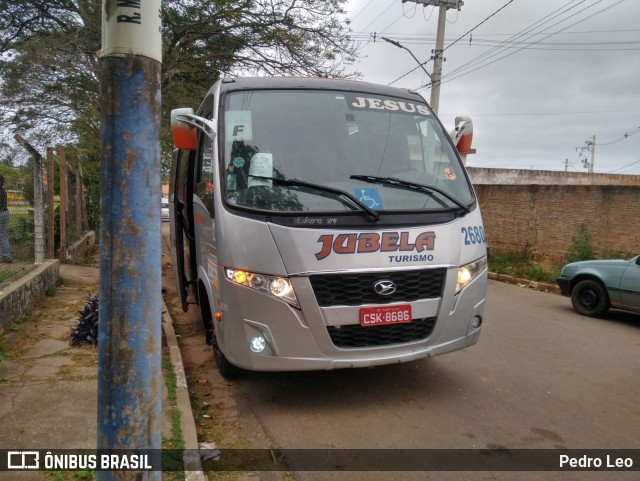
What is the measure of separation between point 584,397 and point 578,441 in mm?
987

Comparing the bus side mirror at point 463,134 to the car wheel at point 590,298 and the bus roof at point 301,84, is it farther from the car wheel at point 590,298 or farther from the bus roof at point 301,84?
the car wheel at point 590,298

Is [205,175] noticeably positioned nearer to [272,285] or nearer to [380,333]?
[272,285]

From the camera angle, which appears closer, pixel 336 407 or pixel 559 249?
pixel 336 407

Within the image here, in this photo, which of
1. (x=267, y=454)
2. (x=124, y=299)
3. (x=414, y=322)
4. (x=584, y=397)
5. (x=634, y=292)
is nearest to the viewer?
(x=124, y=299)

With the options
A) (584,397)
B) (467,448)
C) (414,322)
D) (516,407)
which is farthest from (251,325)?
(584,397)

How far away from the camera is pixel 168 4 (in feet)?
42.3

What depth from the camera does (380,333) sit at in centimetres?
390

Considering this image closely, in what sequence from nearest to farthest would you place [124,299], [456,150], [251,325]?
[124,299] → [251,325] → [456,150]

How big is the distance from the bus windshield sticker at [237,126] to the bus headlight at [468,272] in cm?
207

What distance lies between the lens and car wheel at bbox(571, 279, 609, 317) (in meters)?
7.89

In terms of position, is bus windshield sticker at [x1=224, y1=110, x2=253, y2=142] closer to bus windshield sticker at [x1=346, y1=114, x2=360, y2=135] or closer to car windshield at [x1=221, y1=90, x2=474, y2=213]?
car windshield at [x1=221, y1=90, x2=474, y2=213]

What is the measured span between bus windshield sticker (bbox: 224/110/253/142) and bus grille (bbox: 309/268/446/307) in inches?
56.2

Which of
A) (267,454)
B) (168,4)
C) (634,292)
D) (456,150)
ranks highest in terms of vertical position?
(168,4)

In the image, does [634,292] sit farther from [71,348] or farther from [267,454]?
[71,348]
